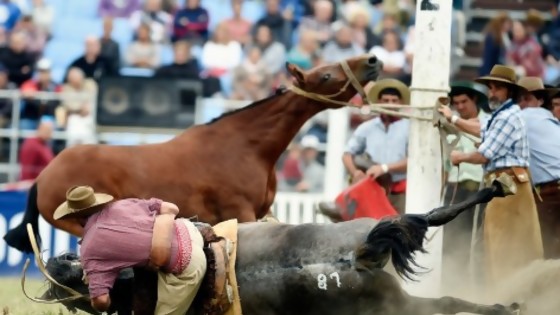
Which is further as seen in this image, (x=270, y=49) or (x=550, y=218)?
(x=270, y=49)

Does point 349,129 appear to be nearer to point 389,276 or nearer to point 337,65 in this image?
point 337,65

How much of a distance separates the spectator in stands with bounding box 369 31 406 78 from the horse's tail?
35.3 ft

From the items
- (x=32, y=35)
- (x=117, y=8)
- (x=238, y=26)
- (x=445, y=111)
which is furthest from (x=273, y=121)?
(x=117, y=8)

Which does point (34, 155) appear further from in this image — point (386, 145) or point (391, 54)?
point (386, 145)

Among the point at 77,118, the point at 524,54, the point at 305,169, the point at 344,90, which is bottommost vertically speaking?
the point at 305,169

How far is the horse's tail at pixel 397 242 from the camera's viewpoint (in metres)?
7.78

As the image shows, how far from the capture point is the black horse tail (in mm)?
11445

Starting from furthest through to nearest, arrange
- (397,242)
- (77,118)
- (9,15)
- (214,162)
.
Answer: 1. (9,15)
2. (77,118)
3. (214,162)
4. (397,242)

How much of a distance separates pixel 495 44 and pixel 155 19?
4.70 metres

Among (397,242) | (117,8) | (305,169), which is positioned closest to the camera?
(397,242)

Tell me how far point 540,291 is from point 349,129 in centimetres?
651

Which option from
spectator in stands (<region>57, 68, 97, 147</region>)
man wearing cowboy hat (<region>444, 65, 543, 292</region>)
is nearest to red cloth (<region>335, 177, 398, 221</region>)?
man wearing cowboy hat (<region>444, 65, 543, 292</region>)

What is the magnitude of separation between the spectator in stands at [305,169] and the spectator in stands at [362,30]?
156 inches

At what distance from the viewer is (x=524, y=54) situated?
19219mm
